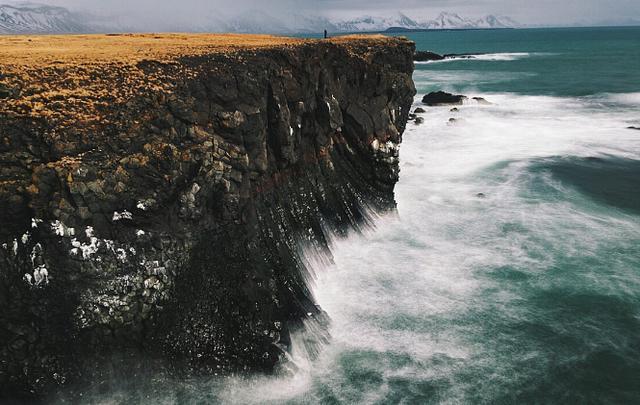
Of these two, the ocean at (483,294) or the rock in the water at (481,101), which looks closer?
the ocean at (483,294)

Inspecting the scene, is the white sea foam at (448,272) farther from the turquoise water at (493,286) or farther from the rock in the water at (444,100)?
the rock in the water at (444,100)

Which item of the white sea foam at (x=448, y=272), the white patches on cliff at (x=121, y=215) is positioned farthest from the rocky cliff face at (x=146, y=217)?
the white sea foam at (x=448, y=272)

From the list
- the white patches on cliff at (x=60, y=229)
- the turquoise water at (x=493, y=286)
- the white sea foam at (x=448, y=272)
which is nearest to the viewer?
the white patches on cliff at (x=60, y=229)

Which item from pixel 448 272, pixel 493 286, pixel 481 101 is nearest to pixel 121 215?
pixel 448 272

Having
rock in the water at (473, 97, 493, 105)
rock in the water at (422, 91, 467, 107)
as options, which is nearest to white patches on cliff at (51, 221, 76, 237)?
rock in the water at (422, 91, 467, 107)

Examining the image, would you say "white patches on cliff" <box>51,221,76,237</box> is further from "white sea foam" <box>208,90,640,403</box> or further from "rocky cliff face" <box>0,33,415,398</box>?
"white sea foam" <box>208,90,640,403</box>

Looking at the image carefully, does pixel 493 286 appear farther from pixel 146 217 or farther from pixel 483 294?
pixel 146 217
